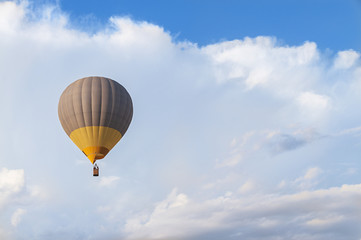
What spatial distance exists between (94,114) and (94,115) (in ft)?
0.39

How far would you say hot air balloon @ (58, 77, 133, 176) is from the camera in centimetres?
6631

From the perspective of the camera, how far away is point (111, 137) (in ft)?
222

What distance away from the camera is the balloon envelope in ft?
218

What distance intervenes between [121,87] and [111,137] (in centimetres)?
692

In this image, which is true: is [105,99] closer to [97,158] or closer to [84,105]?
[84,105]

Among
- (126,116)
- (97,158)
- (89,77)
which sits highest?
(89,77)

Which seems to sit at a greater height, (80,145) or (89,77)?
(89,77)

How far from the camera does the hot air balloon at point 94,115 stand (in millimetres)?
66312

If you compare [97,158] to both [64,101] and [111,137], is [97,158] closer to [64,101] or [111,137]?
[111,137]

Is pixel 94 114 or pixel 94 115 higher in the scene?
pixel 94 114

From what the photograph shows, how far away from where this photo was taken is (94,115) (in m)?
66.2

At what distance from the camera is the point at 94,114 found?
6625 centimetres

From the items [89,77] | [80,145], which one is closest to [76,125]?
[80,145]

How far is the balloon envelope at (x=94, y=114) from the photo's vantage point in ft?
218
